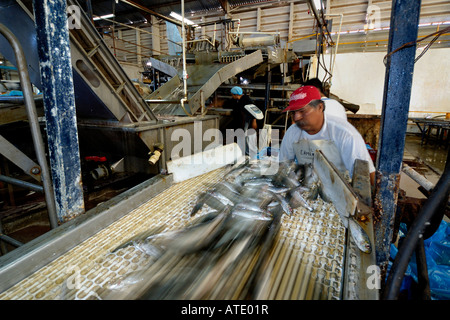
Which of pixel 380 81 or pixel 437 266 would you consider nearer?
pixel 437 266

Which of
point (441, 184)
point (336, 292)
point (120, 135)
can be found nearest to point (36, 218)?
point (120, 135)

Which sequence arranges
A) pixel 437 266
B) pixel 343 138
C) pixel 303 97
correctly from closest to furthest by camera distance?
1. pixel 437 266
2. pixel 343 138
3. pixel 303 97

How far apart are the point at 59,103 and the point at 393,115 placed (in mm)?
2654

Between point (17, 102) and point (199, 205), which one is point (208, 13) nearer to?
point (17, 102)

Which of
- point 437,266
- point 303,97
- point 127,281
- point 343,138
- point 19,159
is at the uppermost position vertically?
point 303,97

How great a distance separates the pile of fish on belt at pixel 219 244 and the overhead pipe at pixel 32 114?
84cm

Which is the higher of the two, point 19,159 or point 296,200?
point 19,159

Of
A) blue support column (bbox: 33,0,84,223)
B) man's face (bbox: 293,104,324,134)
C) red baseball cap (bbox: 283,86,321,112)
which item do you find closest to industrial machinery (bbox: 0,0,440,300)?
blue support column (bbox: 33,0,84,223)

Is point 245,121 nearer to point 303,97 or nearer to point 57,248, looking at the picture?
point 303,97

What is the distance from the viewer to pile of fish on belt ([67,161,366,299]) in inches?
44.1

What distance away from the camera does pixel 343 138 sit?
253 centimetres

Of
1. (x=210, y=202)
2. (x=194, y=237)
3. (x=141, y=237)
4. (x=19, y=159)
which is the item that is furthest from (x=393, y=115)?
(x=19, y=159)

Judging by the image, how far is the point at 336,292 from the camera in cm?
111

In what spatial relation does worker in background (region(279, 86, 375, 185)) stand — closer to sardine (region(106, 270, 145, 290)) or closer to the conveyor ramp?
the conveyor ramp
